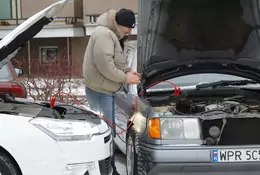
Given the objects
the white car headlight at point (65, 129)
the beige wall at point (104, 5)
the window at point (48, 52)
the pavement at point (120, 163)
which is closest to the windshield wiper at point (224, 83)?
the pavement at point (120, 163)

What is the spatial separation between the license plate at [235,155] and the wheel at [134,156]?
0.63 metres

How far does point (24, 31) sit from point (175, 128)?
1.58 m

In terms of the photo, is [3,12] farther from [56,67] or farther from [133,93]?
[133,93]

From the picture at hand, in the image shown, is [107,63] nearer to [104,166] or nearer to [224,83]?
[104,166]

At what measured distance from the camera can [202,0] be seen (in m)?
5.59

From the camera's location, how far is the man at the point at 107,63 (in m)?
4.83

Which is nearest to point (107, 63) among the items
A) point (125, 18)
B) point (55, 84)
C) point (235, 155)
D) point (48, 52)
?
point (125, 18)

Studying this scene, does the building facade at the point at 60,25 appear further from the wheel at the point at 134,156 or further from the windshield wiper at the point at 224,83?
the wheel at the point at 134,156

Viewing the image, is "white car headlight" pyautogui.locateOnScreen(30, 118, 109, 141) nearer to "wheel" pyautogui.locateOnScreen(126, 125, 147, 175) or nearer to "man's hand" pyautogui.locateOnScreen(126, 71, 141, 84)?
"wheel" pyautogui.locateOnScreen(126, 125, 147, 175)

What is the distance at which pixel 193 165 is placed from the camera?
385cm

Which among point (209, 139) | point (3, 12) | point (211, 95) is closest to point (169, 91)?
point (211, 95)

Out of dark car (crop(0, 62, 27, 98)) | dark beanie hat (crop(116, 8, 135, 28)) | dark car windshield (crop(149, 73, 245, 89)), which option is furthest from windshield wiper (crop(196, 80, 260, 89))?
dark car (crop(0, 62, 27, 98))

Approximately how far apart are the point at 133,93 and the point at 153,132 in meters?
1.74

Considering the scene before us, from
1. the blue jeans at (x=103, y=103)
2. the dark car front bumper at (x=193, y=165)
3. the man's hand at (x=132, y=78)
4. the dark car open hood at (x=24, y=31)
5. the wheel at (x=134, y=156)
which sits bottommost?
the wheel at (x=134, y=156)
